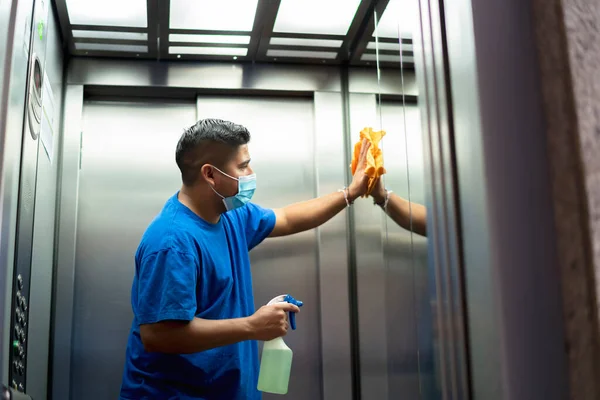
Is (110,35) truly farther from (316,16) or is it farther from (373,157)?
(373,157)

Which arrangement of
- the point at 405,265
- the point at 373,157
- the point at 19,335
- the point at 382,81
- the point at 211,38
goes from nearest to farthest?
1. the point at 405,265
2. the point at 19,335
3. the point at 382,81
4. the point at 373,157
5. the point at 211,38

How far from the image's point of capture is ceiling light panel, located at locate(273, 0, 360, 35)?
2141mm

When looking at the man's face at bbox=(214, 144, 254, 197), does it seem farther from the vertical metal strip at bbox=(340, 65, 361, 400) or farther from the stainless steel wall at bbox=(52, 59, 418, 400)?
the vertical metal strip at bbox=(340, 65, 361, 400)

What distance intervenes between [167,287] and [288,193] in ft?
2.55

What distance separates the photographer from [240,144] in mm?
2191

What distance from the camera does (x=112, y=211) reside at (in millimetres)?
2305

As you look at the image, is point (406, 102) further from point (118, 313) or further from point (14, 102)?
point (118, 313)

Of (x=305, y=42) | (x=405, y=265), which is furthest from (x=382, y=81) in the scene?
(x=305, y=42)

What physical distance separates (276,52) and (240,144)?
1.48 ft

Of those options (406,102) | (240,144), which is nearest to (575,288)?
(406,102)

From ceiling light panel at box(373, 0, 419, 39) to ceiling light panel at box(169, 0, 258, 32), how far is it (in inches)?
21.5

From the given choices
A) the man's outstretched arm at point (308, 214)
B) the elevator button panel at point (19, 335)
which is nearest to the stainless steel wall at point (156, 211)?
the man's outstretched arm at point (308, 214)

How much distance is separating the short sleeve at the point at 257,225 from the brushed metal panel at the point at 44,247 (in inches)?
26.3

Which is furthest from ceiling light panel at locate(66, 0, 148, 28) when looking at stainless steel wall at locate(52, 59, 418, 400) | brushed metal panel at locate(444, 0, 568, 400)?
brushed metal panel at locate(444, 0, 568, 400)
